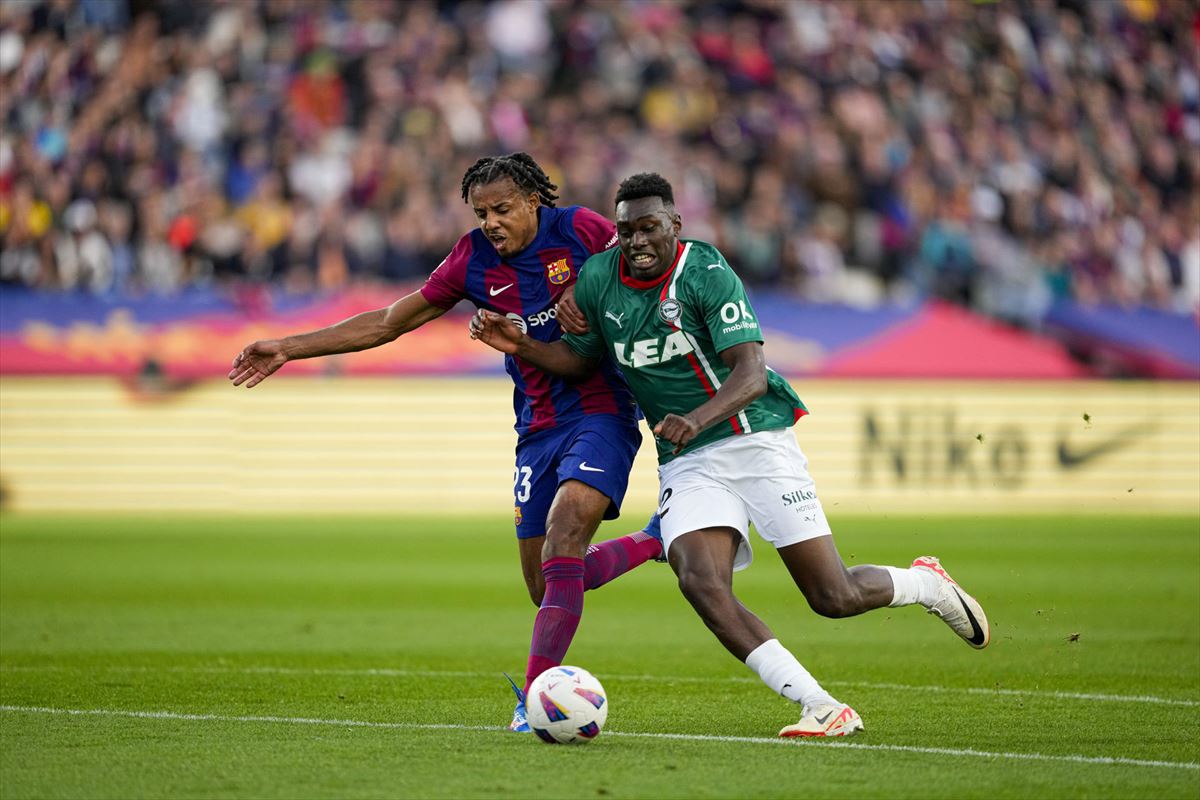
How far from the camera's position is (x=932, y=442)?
21.2m

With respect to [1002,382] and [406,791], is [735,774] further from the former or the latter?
[1002,382]

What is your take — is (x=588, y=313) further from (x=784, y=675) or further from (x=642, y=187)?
(x=784, y=675)

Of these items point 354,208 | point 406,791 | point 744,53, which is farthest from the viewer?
point 744,53

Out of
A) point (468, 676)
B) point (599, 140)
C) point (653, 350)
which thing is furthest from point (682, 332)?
point (599, 140)

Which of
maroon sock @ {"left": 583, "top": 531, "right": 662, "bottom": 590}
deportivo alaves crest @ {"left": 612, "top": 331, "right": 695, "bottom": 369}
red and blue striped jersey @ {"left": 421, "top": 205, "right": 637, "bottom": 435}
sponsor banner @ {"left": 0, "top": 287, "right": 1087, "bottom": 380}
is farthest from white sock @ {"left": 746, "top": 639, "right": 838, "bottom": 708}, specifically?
sponsor banner @ {"left": 0, "top": 287, "right": 1087, "bottom": 380}

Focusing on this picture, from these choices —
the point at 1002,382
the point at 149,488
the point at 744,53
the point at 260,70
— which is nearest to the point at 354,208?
the point at 260,70

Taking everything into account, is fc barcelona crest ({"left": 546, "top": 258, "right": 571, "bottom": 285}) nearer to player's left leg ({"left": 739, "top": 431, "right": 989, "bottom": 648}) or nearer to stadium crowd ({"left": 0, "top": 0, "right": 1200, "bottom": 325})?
player's left leg ({"left": 739, "top": 431, "right": 989, "bottom": 648})

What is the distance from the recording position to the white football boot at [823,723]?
21.8ft

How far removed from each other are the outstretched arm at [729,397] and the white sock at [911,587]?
1.07 m

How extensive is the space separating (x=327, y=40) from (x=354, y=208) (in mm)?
3106

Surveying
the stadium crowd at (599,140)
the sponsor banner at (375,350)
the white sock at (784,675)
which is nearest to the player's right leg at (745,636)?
the white sock at (784,675)

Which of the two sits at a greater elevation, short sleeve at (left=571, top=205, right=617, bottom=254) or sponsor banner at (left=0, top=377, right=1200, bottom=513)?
short sleeve at (left=571, top=205, right=617, bottom=254)

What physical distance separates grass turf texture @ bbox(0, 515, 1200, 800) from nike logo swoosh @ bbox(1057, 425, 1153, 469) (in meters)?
3.40

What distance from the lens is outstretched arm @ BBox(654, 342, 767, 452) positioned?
6359 millimetres
